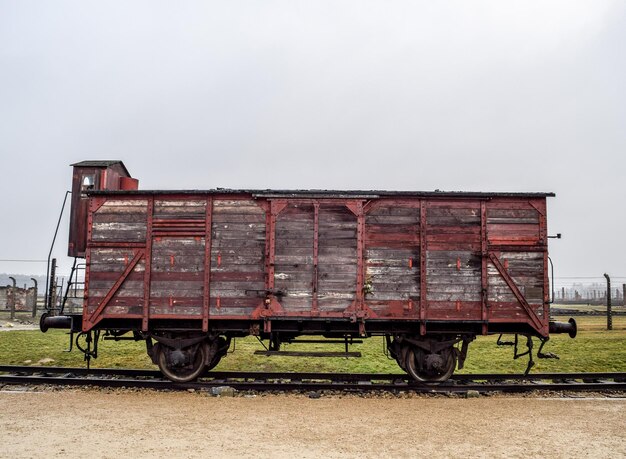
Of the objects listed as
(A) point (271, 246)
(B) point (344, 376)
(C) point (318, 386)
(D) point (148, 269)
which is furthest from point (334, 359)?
(D) point (148, 269)

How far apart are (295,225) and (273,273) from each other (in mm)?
1144

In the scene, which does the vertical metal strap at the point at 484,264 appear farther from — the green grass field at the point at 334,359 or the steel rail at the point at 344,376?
the green grass field at the point at 334,359

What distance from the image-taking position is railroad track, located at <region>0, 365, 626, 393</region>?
32.4ft

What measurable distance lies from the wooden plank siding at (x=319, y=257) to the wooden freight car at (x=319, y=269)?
0.07 ft

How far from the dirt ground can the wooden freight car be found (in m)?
1.44

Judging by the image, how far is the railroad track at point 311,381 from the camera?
987cm

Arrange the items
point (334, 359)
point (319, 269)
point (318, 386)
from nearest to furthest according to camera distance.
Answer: point (318, 386) → point (319, 269) → point (334, 359)

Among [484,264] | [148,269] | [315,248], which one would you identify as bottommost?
[148,269]

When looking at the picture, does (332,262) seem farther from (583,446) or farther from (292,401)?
(583,446)

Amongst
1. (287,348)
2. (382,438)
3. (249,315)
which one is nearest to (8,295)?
(287,348)

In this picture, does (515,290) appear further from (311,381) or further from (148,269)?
(148,269)

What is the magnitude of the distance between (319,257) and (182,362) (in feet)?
12.1

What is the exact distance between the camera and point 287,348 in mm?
15273

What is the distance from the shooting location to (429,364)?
32.9ft
